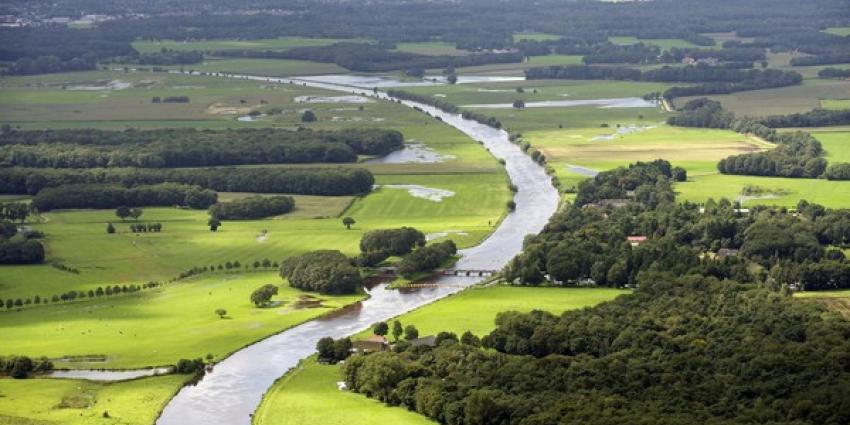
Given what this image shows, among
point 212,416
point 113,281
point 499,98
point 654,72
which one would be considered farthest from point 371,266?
point 654,72

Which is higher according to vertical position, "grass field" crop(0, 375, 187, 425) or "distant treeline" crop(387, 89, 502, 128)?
"distant treeline" crop(387, 89, 502, 128)

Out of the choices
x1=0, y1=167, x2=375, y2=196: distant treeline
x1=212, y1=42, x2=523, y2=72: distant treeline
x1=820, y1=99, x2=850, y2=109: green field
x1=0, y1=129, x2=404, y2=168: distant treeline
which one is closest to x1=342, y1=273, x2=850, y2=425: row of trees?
x1=0, y1=167, x2=375, y2=196: distant treeline

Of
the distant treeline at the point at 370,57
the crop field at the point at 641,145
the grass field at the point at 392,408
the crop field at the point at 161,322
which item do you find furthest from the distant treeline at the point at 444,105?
the grass field at the point at 392,408

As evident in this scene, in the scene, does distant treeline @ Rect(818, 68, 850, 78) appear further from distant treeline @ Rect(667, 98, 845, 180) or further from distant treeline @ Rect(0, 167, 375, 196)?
distant treeline @ Rect(0, 167, 375, 196)

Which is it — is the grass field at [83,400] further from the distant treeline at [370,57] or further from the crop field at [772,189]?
the distant treeline at [370,57]

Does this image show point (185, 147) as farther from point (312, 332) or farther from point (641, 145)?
point (312, 332)

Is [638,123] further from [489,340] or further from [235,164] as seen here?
[489,340]

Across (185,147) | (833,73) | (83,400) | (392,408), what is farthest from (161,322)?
(833,73)
